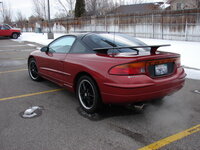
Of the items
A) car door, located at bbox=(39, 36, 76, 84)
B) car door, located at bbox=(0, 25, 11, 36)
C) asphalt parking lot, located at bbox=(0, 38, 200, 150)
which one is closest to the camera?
asphalt parking lot, located at bbox=(0, 38, 200, 150)

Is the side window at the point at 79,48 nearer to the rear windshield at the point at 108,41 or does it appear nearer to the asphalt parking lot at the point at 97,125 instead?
the rear windshield at the point at 108,41

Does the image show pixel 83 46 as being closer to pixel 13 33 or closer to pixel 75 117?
pixel 75 117

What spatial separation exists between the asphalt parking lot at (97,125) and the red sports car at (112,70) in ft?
1.25

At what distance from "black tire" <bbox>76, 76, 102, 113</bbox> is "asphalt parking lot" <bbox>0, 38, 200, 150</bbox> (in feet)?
0.55

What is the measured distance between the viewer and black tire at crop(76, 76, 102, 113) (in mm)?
3406

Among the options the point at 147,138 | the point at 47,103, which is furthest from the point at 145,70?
the point at 47,103

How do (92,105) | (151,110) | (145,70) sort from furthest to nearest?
(151,110)
(92,105)
(145,70)

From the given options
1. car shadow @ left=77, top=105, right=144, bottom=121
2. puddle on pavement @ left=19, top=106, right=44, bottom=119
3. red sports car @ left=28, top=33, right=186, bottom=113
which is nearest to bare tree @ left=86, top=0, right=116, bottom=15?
red sports car @ left=28, top=33, right=186, bottom=113

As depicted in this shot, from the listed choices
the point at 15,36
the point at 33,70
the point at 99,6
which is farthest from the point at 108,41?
the point at 99,6

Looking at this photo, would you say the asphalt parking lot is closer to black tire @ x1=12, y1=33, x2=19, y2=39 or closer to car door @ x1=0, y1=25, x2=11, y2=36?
car door @ x1=0, y1=25, x2=11, y2=36

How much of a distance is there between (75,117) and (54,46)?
2.06 meters

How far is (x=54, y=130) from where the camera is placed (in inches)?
123

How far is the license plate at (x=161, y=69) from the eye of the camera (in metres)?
3.22

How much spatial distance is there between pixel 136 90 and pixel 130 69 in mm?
324
